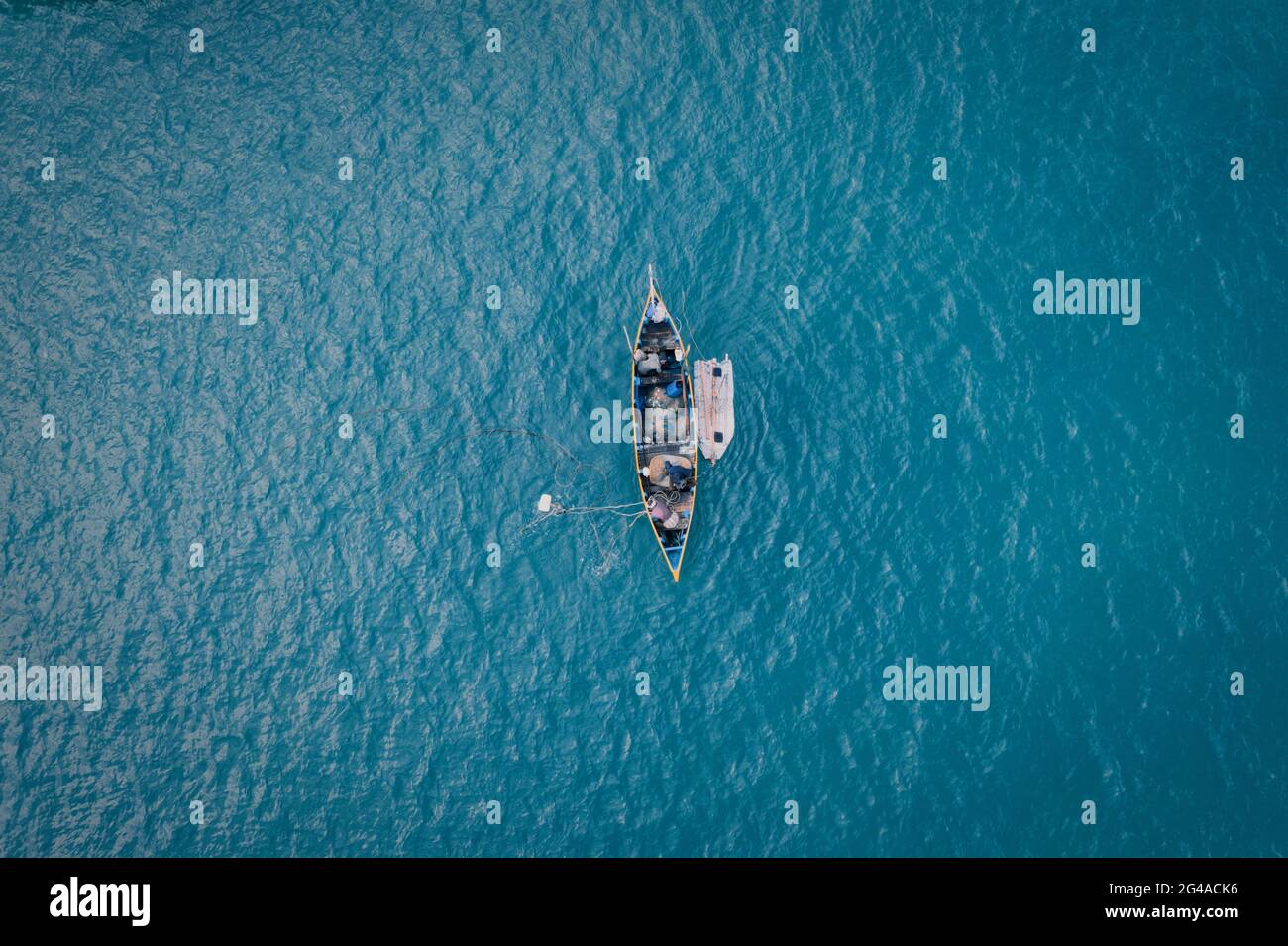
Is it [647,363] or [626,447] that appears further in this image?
[626,447]

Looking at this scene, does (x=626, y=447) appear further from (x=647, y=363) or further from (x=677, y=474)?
(x=647, y=363)

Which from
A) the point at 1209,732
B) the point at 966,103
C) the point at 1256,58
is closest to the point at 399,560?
the point at 966,103

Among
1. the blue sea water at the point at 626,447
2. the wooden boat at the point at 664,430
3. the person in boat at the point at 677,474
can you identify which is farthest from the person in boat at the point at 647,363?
the person in boat at the point at 677,474

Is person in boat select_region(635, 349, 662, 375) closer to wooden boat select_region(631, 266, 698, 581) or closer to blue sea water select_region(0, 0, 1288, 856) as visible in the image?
wooden boat select_region(631, 266, 698, 581)

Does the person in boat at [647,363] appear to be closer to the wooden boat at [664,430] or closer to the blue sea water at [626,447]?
the wooden boat at [664,430]

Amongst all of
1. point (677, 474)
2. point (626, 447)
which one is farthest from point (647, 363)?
point (677, 474)

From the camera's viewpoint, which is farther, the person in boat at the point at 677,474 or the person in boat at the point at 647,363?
the person in boat at the point at 647,363

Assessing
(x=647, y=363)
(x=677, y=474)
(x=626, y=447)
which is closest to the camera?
(x=677, y=474)

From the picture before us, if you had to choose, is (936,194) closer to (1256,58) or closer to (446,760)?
(1256,58)
